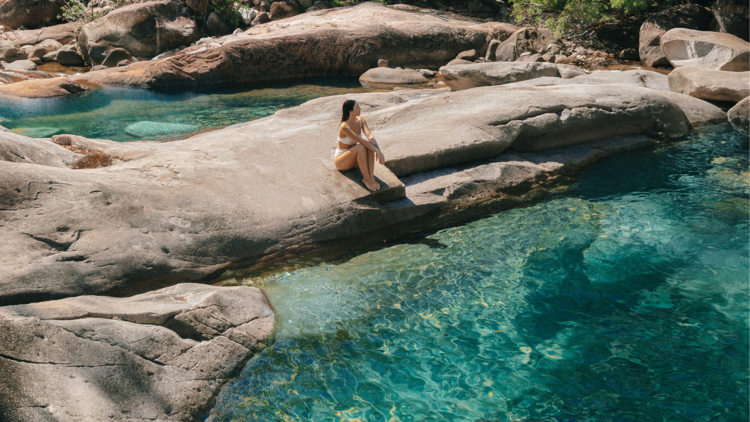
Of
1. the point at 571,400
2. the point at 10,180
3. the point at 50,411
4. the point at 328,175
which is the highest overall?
the point at 10,180

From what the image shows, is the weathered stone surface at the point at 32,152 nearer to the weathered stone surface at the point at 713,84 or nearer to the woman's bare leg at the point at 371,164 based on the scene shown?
the woman's bare leg at the point at 371,164

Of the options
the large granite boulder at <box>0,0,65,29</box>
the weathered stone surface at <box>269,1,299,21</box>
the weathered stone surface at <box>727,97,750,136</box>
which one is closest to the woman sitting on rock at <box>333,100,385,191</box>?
the weathered stone surface at <box>727,97,750,136</box>

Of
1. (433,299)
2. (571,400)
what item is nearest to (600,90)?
(433,299)

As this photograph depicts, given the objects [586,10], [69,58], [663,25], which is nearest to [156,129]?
[69,58]

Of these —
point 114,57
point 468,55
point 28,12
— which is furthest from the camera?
point 28,12

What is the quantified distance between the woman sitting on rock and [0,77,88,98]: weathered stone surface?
12549 mm

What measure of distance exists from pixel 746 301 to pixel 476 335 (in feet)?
8.39

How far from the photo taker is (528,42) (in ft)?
55.7

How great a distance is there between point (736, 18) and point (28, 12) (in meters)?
29.1

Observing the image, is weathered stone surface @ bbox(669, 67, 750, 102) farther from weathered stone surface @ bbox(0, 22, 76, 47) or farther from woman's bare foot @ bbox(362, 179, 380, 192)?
weathered stone surface @ bbox(0, 22, 76, 47)

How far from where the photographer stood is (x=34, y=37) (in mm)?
22906

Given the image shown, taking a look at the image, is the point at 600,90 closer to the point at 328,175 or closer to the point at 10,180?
the point at 328,175

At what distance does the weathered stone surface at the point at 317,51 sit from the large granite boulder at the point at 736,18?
22.7 ft

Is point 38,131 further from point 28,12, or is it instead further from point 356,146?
point 28,12
